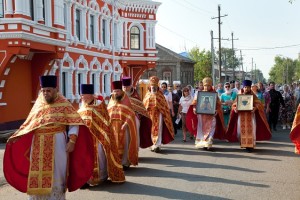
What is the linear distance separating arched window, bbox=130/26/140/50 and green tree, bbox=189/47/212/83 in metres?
52.8

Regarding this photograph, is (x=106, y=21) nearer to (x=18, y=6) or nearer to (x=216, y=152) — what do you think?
(x=18, y=6)

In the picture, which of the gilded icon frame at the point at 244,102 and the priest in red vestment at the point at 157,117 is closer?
the gilded icon frame at the point at 244,102

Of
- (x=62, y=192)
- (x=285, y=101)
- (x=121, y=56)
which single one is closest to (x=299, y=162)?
(x=62, y=192)

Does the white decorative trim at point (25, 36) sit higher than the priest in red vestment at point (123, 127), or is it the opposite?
the white decorative trim at point (25, 36)

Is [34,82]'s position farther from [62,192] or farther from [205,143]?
Answer: [62,192]

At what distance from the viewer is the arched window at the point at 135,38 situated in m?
34.4

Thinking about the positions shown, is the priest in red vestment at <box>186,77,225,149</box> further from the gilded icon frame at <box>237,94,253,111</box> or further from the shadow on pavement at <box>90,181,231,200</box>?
the shadow on pavement at <box>90,181,231,200</box>

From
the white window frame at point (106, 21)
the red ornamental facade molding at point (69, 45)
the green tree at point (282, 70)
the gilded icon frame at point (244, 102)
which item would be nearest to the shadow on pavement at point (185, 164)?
the gilded icon frame at point (244, 102)

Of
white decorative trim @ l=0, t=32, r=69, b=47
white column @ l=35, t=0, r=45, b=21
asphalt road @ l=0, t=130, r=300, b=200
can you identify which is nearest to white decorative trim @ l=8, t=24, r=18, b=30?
white decorative trim @ l=0, t=32, r=69, b=47

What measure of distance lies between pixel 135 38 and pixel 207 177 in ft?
86.1

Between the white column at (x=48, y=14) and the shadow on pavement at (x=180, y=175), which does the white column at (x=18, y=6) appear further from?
the shadow on pavement at (x=180, y=175)

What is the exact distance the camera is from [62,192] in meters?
6.37

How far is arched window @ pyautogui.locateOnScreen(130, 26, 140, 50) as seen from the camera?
1355 inches

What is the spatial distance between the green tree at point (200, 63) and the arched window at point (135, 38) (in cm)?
5280
